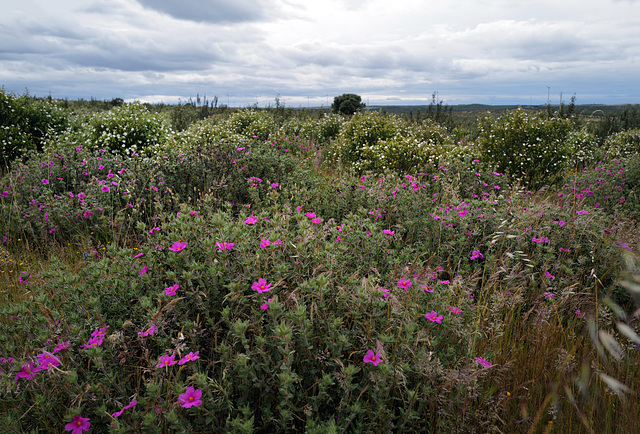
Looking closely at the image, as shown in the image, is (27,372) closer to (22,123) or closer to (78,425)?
(78,425)

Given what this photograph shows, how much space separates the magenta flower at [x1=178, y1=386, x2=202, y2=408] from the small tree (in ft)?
112

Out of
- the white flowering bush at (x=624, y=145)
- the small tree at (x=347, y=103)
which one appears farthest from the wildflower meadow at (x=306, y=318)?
the small tree at (x=347, y=103)

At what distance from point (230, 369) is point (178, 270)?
25.1 inches

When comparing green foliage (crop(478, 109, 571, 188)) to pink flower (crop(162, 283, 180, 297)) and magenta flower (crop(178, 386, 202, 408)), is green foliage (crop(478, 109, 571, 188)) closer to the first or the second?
pink flower (crop(162, 283, 180, 297))

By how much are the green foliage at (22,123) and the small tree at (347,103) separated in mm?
27620

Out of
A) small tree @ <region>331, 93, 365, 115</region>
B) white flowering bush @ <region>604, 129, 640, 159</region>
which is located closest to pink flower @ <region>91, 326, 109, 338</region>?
white flowering bush @ <region>604, 129, 640, 159</region>

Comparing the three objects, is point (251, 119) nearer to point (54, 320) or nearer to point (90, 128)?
point (90, 128)

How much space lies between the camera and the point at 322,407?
1.78 m

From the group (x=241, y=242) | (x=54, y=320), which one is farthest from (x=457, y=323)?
(x=54, y=320)

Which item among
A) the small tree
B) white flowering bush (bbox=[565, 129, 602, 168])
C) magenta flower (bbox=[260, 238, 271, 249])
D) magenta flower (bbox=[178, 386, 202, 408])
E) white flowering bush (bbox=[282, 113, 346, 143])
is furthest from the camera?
the small tree

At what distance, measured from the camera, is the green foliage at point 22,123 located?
748cm

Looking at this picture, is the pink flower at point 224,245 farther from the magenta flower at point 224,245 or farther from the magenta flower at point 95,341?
the magenta flower at point 95,341

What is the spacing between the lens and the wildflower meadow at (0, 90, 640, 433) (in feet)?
5.09

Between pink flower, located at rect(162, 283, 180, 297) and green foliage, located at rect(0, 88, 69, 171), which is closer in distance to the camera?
pink flower, located at rect(162, 283, 180, 297)
